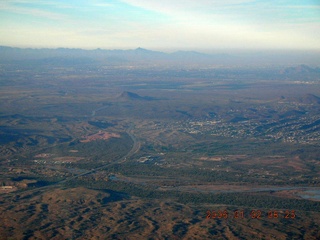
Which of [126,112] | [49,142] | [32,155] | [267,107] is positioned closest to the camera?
[32,155]

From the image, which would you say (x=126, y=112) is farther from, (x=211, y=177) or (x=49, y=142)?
(x=211, y=177)

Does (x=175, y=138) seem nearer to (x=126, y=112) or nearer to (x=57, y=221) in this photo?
(x=126, y=112)

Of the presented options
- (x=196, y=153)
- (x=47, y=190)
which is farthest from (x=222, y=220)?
(x=196, y=153)

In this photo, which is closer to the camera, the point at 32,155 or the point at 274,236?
the point at 274,236

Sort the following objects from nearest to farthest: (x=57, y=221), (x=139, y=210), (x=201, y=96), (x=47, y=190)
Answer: (x=57, y=221) < (x=139, y=210) < (x=47, y=190) < (x=201, y=96)

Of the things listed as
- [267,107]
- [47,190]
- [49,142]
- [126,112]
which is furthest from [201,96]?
[47,190]

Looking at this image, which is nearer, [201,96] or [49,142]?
[49,142]
